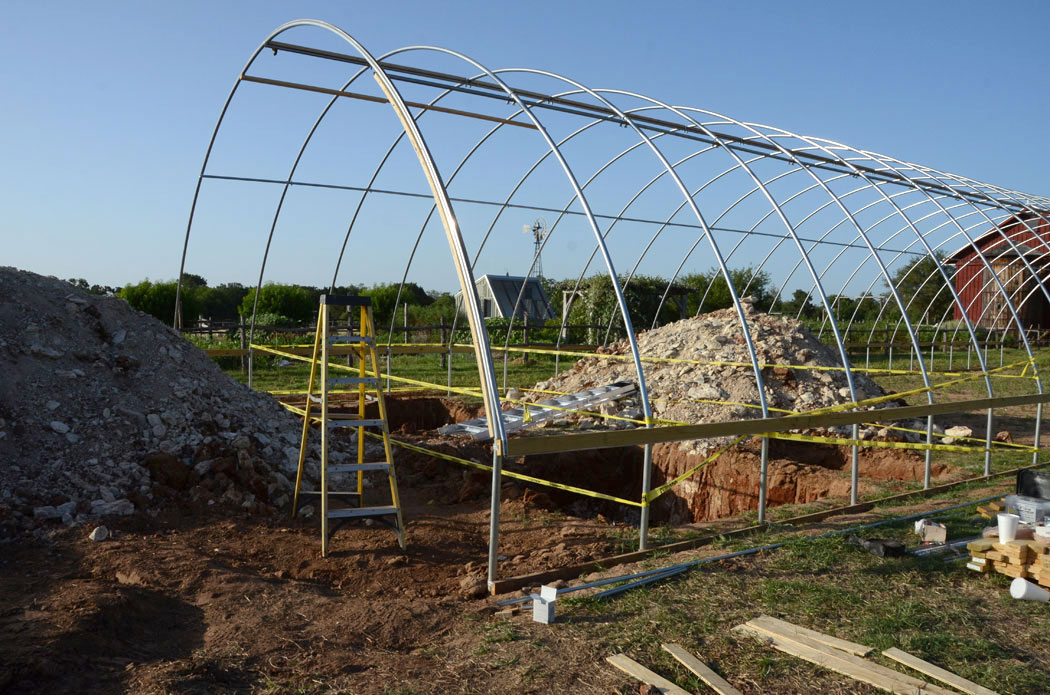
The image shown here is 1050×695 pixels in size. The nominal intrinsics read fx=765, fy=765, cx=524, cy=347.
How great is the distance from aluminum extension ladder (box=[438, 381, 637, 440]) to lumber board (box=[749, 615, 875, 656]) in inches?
245

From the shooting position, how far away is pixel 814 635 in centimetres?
454

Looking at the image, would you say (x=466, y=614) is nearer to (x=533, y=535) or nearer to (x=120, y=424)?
(x=533, y=535)

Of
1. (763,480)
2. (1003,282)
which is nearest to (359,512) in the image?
(763,480)

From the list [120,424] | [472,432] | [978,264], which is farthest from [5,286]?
[978,264]

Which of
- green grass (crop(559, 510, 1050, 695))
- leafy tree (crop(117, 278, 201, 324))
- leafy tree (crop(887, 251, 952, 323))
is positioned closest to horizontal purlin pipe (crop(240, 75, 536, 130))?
green grass (crop(559, 510, 1050, 695))

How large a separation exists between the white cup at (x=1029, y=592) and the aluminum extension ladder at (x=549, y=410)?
6.43 metres

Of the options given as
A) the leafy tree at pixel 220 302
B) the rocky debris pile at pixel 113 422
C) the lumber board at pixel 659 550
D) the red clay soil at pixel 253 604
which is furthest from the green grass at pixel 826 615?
the leafy tree at pixel 220 302

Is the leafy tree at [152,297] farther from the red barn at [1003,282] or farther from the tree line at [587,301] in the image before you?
the red barn at [1003,282]

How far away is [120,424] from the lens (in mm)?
7844

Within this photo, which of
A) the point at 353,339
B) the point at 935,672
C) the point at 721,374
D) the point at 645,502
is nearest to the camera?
the point at 935,672

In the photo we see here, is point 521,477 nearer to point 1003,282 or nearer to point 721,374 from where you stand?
point 721,374

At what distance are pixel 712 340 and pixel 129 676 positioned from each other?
11983 mm

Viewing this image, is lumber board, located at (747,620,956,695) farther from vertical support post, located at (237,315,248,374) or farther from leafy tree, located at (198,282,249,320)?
leafy tree, located at (198,282,249,320)

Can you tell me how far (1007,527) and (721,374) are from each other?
7399 millimetres
